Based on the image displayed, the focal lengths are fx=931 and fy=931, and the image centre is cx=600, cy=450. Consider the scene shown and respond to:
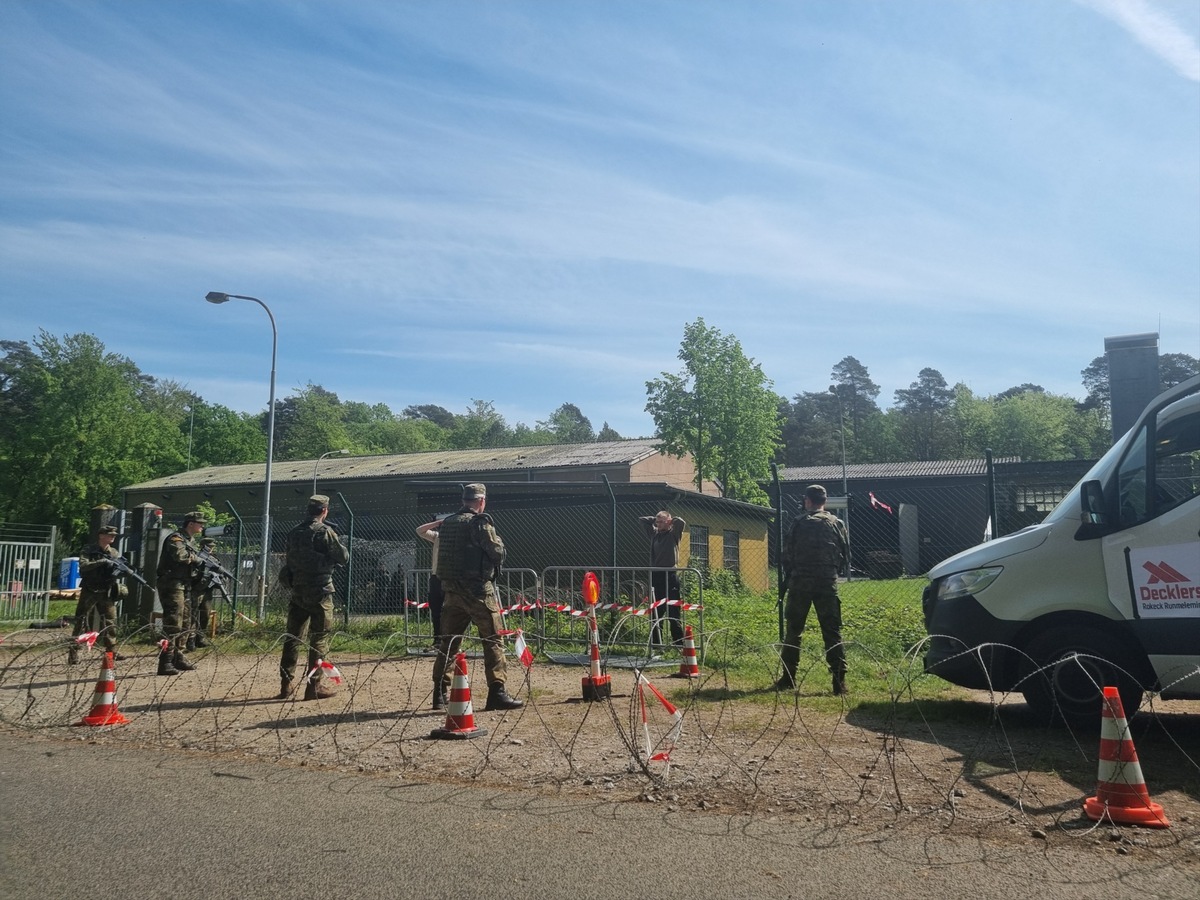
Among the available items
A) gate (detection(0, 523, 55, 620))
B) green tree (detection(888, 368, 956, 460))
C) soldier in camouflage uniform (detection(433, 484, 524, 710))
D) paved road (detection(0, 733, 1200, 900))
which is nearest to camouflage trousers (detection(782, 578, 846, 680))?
soldier in camouflage uniform (detection(433, 484, 524, 710))

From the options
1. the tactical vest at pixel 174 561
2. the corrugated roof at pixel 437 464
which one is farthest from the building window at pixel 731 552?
the tactical vest at pixel 174 561

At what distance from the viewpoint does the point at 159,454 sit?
5612cm

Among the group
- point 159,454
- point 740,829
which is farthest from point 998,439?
point 740,829

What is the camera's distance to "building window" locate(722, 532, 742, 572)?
27750mm

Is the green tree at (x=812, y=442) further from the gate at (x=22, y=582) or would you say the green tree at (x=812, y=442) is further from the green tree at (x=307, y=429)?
the gate at (x=22, y=582)

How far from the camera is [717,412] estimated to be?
38188 mm

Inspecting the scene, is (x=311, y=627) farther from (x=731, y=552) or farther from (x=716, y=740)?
(x=731, y=552)

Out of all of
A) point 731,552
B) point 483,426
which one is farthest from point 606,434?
point 731,552

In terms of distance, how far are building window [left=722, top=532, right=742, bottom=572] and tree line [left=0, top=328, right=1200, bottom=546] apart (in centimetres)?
602

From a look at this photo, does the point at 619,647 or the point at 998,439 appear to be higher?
the point at 998,439

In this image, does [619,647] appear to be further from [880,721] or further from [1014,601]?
[1014,601]

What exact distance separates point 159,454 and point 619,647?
51531mm

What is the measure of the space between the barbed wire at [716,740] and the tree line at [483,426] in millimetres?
5375

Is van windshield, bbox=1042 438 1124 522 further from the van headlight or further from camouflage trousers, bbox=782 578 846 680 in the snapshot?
camouflage trousers, bbox=782 578 846 680
